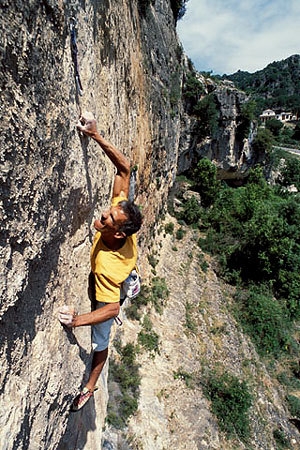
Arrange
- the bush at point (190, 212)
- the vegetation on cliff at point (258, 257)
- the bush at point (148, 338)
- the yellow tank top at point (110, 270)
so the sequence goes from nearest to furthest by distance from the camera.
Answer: the yellow tank top at point (110, 270) → the bush at point (148, 338) → the vegetation on cliff at point (258, 257) → the bush at point (190, 212)

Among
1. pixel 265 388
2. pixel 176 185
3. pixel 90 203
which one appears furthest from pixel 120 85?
pixel 176 185

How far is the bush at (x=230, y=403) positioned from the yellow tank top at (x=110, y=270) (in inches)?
416

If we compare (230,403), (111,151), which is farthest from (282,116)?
(111,151)

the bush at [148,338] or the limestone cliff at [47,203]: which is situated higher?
the limestone cliff at [47,203]

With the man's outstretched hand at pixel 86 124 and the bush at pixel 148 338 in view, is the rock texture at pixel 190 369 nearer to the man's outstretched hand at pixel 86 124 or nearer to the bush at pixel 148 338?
the bush at pixel 148 338

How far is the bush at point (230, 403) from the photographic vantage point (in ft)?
35.8

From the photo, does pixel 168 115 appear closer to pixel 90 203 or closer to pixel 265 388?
Answer: pixel 90 203

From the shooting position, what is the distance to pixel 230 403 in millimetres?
11094

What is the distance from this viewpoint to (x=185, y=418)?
10.1 metres

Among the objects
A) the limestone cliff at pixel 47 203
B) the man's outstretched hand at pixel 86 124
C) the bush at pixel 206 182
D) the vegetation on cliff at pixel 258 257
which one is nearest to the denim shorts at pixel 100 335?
the limestone cliff at pixel 47 203

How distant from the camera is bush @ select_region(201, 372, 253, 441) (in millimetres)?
10906

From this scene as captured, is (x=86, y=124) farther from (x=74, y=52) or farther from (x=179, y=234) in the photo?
(x=179, y=234)

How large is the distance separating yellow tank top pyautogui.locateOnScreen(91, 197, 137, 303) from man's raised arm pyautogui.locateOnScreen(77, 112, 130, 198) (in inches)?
28.3

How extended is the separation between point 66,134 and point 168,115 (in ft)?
38.2
